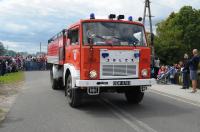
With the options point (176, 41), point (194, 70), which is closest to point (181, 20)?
point (176, 41)

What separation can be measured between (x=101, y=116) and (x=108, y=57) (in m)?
1.70

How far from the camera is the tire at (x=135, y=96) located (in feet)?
45.0

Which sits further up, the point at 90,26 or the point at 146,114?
the point at 90,26

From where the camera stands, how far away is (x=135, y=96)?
14.0 meters

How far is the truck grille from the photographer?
1220cm

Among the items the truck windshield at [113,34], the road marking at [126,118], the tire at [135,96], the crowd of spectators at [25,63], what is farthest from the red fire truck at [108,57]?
the crowd of spectators at [25,63]

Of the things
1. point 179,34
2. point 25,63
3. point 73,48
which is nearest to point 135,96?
point 73,48

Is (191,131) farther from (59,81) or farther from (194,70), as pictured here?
(59,81)

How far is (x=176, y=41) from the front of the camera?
6612 centimetres

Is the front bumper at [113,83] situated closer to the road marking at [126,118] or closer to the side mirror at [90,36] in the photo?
the road marking at [126,118]

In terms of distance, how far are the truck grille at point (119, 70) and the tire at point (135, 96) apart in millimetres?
1074

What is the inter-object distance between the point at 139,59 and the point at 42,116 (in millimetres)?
3216

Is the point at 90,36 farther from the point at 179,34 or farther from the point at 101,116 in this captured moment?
the point at 179,34

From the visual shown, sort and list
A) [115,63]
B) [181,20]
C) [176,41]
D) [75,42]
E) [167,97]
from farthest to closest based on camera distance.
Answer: [181,20], [176,41], [167,97], [75,42], [115,63]
